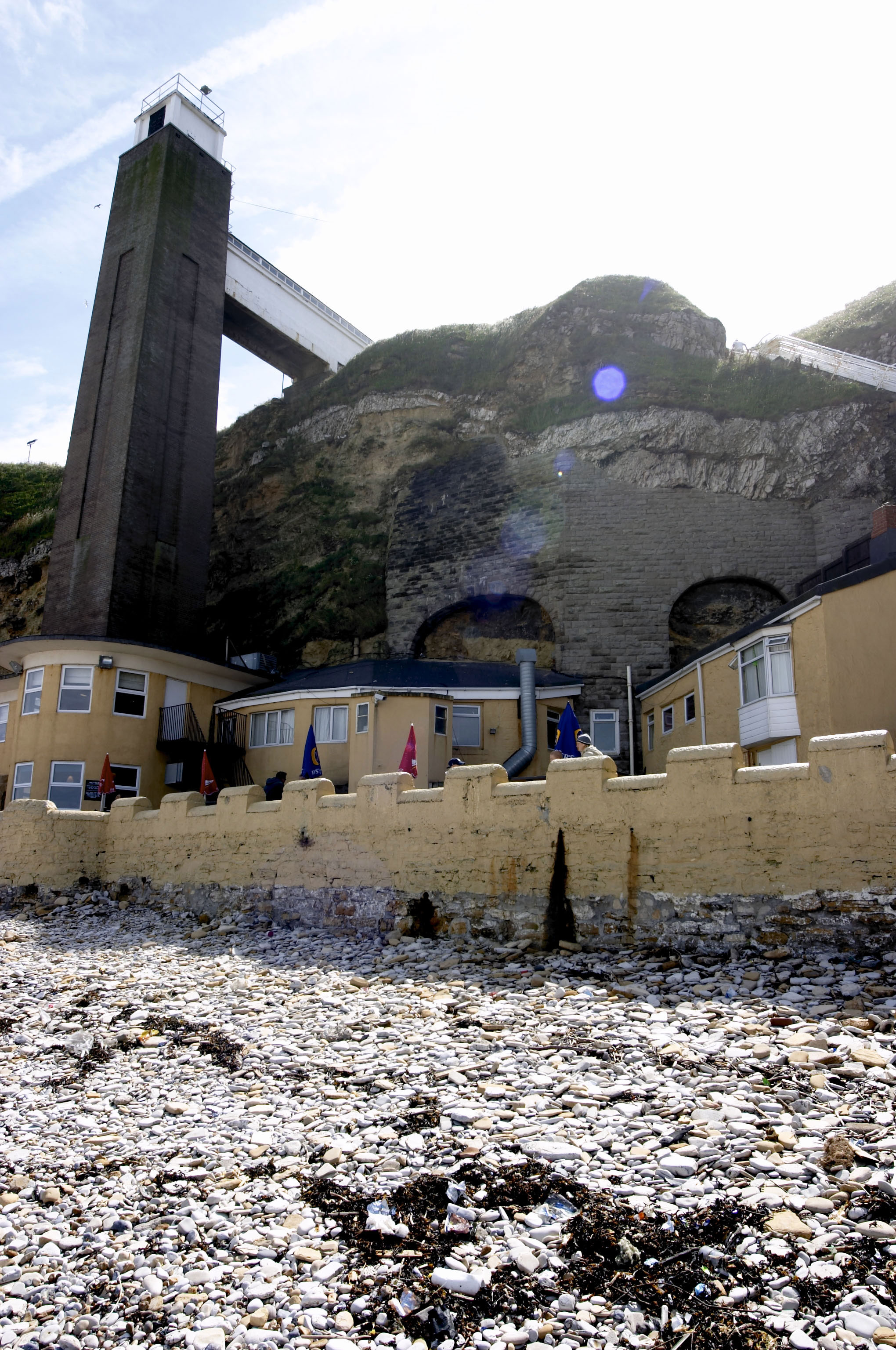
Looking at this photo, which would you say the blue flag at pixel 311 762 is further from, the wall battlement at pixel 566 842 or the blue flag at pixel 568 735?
the blue flag at pixel 568 735

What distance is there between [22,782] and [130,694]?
3983mm

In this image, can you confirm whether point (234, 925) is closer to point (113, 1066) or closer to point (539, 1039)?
point (113, 1066)

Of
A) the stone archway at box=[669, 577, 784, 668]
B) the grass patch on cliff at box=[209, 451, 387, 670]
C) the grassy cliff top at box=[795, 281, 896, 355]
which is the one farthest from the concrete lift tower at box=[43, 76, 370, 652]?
the grassy cliff top at box=[795, 281, 896, 355]

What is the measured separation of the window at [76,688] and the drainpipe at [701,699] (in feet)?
58.4

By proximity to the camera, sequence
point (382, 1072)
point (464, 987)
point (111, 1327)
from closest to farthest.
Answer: point (111, 1327) → point (382, 1072) → point (464, 987)

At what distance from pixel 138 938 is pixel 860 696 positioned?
14.8 meters

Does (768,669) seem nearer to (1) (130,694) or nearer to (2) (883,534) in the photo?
(2) (883,534)

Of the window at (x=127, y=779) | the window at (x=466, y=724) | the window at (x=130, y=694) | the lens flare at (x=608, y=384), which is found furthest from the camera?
the lens flare at (x=608, y=384)

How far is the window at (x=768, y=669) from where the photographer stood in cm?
1902

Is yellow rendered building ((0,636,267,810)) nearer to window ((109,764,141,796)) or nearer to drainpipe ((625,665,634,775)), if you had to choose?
window ((109,764,141,796))

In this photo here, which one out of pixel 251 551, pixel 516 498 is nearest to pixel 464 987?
pixel 516 498

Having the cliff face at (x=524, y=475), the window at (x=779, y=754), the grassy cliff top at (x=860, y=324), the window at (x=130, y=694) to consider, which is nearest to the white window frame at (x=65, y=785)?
the window at (x=130, y=694)

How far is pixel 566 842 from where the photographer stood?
12.3 m

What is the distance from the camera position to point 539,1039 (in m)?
8.75
